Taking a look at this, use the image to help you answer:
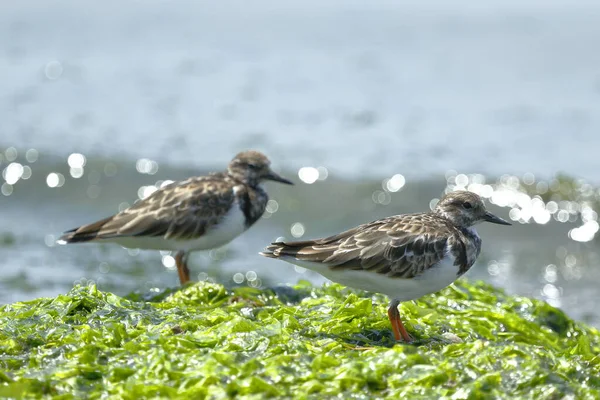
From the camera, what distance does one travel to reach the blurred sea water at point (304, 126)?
9.50 metres

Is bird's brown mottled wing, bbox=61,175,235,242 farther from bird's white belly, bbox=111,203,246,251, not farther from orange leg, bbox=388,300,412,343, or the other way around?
orange leg, bbox=388,300,412,343

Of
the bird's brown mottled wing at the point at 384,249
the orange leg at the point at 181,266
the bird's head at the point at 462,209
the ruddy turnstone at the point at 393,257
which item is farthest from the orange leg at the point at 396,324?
the orange leg at the point at 181,266

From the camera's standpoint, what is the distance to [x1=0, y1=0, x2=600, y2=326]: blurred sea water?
31.2 feet

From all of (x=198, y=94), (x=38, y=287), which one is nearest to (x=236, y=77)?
(x=198, y=94)

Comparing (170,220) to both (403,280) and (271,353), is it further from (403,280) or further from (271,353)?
(271,353)

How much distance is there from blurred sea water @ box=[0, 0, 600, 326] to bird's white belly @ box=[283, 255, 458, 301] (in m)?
3.21

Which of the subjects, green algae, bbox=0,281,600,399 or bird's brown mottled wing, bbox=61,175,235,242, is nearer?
green algae, bbox=0,281,600,399

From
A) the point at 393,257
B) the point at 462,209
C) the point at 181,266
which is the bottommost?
the point at 181,266

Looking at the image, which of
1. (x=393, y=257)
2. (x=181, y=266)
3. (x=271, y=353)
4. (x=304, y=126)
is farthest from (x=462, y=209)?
(x=304, y=126)

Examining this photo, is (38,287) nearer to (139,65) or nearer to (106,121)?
(106,121)

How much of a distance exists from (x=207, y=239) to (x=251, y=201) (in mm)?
498

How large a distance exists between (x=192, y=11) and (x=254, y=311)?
14558mm

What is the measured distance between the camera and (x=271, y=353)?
4.39m

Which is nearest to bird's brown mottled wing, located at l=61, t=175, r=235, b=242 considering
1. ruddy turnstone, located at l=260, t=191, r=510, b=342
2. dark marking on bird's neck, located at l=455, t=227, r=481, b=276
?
ruddy turnstone, located at l=260, t=191, r=510, b=342
